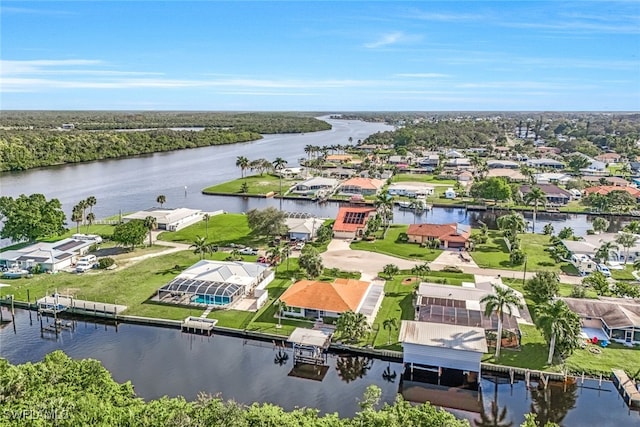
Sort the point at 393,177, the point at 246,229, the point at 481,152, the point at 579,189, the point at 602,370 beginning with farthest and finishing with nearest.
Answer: the point at 481,152
the point at 393,177
the point at 579,189
the point at 246,229
the point at 602,370

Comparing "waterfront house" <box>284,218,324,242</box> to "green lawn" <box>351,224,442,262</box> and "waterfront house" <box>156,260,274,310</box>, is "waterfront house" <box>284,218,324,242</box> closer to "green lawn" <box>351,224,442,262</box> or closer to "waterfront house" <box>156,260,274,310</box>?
"green lawn" <box>351,224,442,262</box>

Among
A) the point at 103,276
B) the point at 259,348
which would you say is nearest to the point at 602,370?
the point at 259,348

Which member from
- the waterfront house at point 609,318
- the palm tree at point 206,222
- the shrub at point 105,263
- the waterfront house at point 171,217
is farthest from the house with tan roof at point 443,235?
the shrub at point 105,263

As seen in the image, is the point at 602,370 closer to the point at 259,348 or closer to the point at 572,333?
the point at 572,333

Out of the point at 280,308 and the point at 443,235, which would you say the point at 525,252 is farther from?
the point at 280,308

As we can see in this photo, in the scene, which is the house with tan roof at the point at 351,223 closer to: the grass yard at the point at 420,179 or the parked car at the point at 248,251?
the parked car at the point at 248,251

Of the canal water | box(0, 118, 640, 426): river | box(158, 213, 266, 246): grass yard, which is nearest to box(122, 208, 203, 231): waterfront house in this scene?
box(158, 213, 266, 246): grass yard
